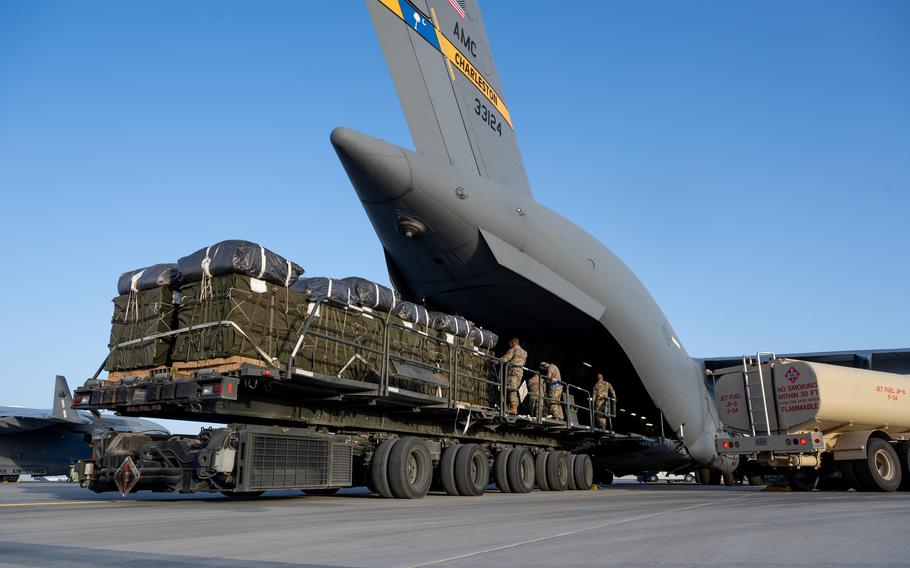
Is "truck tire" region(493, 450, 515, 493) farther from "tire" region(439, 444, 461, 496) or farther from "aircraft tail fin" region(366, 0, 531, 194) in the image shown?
"aircraft tail fin" region(366, 0, 531, 194)

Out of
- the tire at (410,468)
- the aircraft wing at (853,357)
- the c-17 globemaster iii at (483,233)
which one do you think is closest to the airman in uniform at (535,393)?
the c-17 globemaster iii at (483,233)

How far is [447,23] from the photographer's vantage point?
14023 mm

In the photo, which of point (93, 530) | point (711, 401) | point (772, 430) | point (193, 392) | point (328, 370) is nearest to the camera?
point (93, 530)

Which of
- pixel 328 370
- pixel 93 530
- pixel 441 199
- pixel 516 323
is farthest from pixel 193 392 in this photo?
pixel 516 323

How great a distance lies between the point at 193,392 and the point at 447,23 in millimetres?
9212

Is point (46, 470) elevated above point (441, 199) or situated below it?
below

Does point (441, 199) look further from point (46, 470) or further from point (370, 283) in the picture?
point (46, 470)

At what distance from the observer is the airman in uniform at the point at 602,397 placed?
1661 cm

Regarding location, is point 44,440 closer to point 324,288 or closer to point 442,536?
point 324,288

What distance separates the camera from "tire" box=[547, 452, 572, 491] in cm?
1535

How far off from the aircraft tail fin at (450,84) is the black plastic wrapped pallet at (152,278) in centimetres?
502

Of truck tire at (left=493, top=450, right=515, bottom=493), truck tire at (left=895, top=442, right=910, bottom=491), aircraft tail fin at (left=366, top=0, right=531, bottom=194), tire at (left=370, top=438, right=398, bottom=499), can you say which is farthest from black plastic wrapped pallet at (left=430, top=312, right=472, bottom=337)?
truck tire at (left=895, top=442, right=910, bottom=491)

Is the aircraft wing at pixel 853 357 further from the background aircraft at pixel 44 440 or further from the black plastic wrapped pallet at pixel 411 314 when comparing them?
the background aircraft at pixel 44 440

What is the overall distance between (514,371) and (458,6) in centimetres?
793
